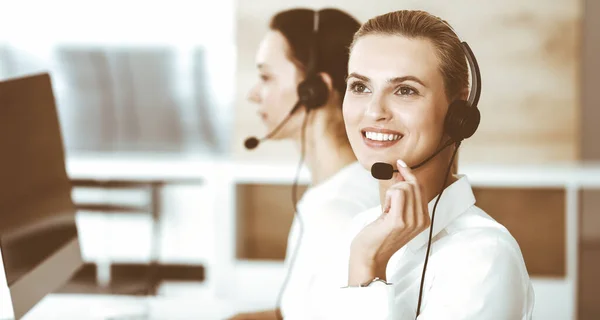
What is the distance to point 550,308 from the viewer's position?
2955 mm

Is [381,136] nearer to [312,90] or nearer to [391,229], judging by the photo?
[391,229]

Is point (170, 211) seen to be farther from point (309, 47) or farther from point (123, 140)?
point (309, 47)

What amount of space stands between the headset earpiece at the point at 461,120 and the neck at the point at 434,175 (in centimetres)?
5

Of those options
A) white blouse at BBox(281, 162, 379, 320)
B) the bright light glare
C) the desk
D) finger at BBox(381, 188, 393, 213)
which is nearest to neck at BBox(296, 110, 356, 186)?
white blouse at BBox(281, 162, 379, 320)

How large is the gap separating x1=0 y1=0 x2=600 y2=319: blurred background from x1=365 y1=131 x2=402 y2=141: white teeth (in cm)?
133

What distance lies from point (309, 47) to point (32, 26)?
2.43m

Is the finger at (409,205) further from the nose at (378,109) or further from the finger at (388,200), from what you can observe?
the nose at (378,109)

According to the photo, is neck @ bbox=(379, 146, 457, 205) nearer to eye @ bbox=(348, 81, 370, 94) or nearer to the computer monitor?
eye @ bbox=(348, 81, 370, 94)

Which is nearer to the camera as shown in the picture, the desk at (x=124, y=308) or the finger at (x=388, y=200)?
the finger at (x=388, y=200)

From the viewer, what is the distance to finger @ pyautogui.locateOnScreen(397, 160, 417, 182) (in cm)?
103

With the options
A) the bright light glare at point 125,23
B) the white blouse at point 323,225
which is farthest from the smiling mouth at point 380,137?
the bright light glare at point 125,23

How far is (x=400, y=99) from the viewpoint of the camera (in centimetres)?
109

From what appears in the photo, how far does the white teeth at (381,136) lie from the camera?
43.1 inches

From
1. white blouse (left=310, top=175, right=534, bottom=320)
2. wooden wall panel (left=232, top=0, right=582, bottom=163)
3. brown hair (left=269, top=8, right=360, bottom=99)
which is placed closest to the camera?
white blouse (left=310, top=175, right=534, bottom=320)
